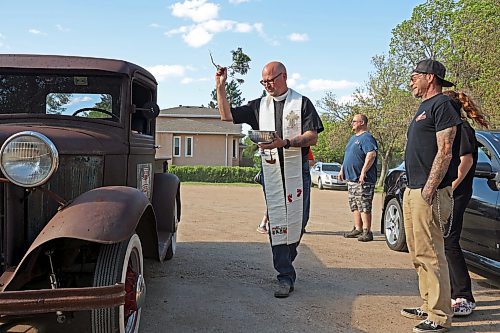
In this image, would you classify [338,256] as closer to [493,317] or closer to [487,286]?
[487,286]

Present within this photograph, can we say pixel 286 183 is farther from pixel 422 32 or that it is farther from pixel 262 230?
pixel 422 32

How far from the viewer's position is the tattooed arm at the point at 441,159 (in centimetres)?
392

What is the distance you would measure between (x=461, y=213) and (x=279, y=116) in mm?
1877

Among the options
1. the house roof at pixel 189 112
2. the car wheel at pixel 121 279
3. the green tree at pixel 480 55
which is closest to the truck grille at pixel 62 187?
the car wheel at pixel 121 279

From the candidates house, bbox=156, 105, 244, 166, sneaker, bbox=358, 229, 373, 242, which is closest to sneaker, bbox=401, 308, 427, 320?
sneaker, bbox=358, 229, 373, 242

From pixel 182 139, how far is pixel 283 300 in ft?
108

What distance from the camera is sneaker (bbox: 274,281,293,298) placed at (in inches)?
194

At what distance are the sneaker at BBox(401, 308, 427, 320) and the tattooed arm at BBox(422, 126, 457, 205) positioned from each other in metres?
1.08

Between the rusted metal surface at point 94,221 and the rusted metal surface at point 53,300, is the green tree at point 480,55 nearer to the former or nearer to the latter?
the rusted metal surface at point 94,221

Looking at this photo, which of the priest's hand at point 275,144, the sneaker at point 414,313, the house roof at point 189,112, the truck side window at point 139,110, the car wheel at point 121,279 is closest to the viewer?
A: the car wheel at point 121,279

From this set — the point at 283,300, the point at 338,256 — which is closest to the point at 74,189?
the point at 283,300

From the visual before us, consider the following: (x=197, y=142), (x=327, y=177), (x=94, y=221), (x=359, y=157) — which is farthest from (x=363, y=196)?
(x=197, y=142)

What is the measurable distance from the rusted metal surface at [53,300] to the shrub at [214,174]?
27712 mm

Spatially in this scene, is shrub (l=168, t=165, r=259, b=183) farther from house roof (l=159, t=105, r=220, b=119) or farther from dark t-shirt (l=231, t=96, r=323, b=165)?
dark t-shirt (l=231, t=96, r=323, b=165)
